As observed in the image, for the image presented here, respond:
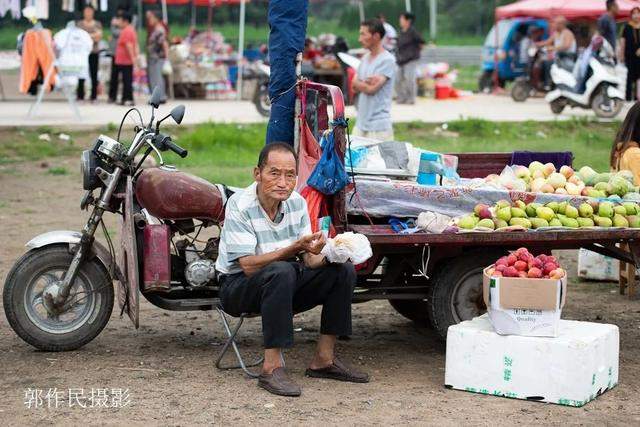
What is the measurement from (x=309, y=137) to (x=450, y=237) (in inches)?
43.4

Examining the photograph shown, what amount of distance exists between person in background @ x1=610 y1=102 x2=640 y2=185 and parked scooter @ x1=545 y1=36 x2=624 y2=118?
1177 cm

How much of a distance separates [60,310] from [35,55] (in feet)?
36.9

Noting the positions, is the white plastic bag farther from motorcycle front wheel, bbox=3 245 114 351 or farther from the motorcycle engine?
motorcycle front wheel, bbox=3 245 114 351

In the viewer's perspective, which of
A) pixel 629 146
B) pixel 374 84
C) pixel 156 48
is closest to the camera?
pixel 629 146

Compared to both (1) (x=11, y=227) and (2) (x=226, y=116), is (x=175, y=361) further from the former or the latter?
(2) (x=226, y=116)

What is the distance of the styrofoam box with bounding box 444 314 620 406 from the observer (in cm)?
556

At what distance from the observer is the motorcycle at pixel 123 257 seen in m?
6.21

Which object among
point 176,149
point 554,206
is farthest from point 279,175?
point 554,206

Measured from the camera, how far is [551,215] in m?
6.43

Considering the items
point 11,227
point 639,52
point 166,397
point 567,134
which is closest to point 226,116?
point 567,134

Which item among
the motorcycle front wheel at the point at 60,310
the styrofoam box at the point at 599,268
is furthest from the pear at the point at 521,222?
the styrofoam box at the point at 599,268

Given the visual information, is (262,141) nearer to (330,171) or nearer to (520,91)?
(520,91)

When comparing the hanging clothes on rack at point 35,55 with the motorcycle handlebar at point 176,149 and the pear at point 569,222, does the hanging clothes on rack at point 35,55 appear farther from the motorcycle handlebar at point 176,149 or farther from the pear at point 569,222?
the pear at point 569,222

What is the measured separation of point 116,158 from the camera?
6270mm
